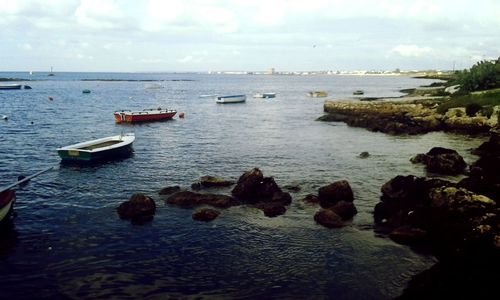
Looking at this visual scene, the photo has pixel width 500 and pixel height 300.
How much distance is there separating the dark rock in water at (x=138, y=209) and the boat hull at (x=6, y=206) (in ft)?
16.4

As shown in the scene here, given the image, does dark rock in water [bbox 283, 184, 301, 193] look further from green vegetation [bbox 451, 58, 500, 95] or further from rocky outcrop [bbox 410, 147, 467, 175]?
green vegetation [bbox 451, 58, 500, 95]

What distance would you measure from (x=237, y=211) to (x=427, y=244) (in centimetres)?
935

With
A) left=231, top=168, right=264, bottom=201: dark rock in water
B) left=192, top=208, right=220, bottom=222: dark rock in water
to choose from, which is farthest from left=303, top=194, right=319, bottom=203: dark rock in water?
left=192, top=208, right=220, bottom=222: dark rock in water

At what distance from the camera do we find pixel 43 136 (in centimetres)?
5069

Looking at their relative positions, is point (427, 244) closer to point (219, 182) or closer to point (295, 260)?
point (295, 260)

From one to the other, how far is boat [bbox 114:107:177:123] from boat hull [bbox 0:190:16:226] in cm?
4406

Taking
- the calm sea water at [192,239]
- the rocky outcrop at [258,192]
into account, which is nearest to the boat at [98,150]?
the calm sea water at [192,239]

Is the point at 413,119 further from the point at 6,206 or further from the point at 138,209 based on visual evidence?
the point at 6,206

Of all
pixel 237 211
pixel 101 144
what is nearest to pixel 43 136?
pixel 101 144

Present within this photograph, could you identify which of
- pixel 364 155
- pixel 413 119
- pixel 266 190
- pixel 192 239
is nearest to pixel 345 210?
pixel 266 190

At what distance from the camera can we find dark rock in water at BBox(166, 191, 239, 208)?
916 inches

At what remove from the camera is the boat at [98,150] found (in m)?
34.3

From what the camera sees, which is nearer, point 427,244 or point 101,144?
point 427,244

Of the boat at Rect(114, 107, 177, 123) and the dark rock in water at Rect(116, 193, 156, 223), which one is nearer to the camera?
the dark rock in water at Rect(116, 193, 156, 223)
